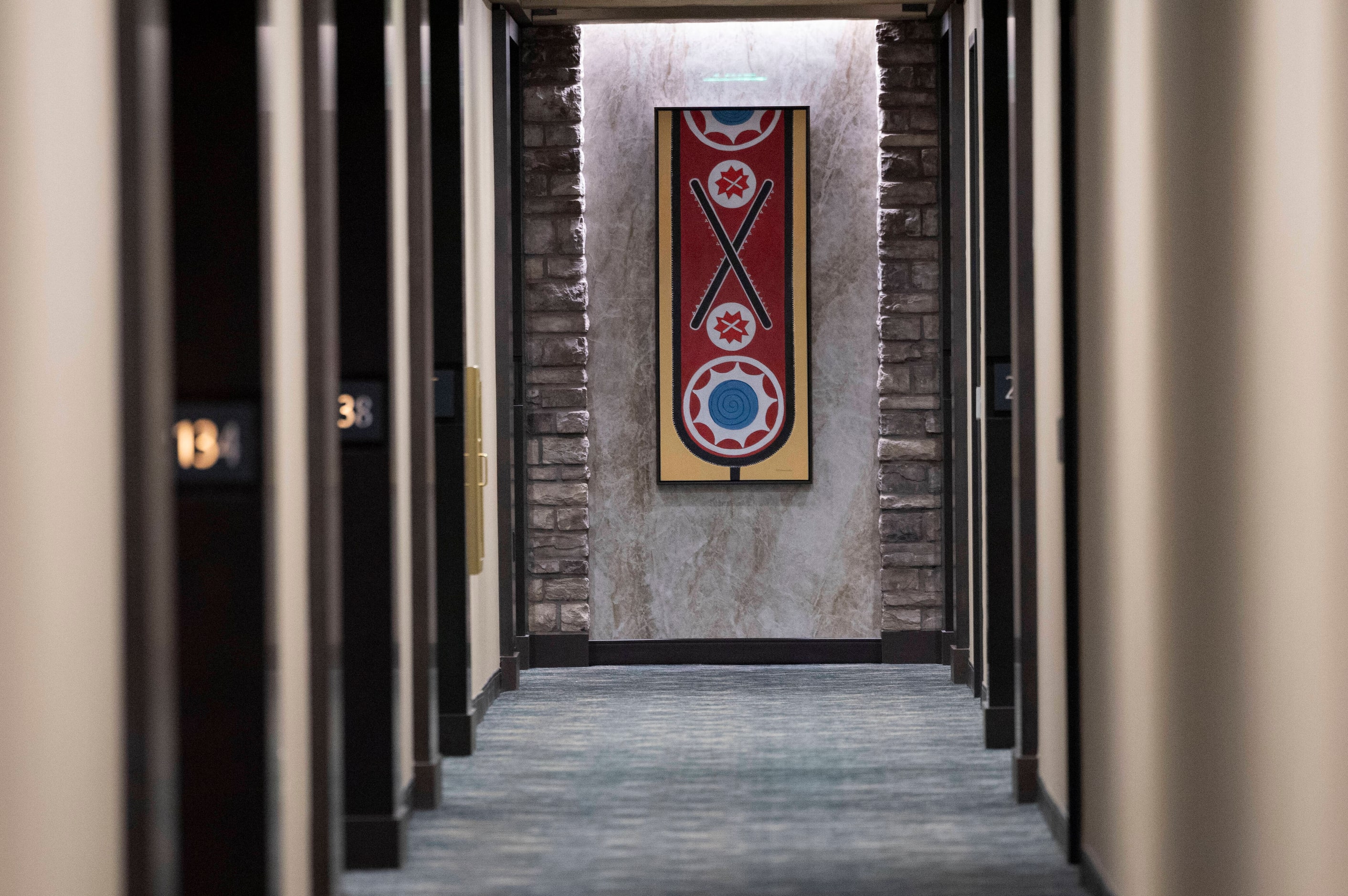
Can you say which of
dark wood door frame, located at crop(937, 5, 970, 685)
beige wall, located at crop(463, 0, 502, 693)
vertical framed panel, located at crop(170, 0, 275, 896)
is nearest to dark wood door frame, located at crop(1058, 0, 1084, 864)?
vertical framed panel, located at crop(170, 0, 275, 896)

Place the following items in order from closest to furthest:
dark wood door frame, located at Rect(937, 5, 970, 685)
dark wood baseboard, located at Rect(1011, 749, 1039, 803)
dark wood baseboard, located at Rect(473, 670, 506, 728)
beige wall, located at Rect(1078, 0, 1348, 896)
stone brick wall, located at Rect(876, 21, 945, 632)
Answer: beige wall, located at Rect(1078, 0, 1348, 896) < dark wood baseboard, located at Rect(1011, 749, 1039, 803) < dark wood baseboard, located at Rect(473, 670, 506, 728) < dark wood door frame, located at Rect(937, 5, 970, 685) < stone brick wall, located at Rect(876, 21, 945, 632)

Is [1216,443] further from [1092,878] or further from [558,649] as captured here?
[558,649]

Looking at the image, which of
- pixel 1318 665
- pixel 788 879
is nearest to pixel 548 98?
pixel 788 879

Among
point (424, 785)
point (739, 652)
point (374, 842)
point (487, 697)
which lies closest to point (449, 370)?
point (424, 785)

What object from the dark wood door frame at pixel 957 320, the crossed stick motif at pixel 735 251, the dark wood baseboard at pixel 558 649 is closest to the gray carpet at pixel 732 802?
the dark wood door frame at pixel 957 320

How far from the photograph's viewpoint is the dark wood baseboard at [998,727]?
4.39 metres

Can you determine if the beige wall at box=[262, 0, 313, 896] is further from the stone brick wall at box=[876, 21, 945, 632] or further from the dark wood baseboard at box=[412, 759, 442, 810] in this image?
the stone brick wall at box=[876, 21, 945, 632]

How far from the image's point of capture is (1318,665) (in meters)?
1.76

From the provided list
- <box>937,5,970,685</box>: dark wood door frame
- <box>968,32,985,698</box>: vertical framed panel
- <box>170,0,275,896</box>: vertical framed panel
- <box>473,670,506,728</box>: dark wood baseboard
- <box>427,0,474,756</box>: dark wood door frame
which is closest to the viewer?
<box>170,0,275,896</box>: vertical framed panel

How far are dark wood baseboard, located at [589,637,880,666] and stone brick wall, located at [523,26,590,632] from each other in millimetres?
216

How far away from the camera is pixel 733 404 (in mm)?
5961

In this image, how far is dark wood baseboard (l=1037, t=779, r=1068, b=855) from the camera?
3.31 m

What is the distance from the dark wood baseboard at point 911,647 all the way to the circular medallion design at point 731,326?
1.42m

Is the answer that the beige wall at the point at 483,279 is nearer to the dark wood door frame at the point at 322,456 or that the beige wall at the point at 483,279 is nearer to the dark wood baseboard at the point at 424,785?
the dark wood baseboard at the point at 424,785
